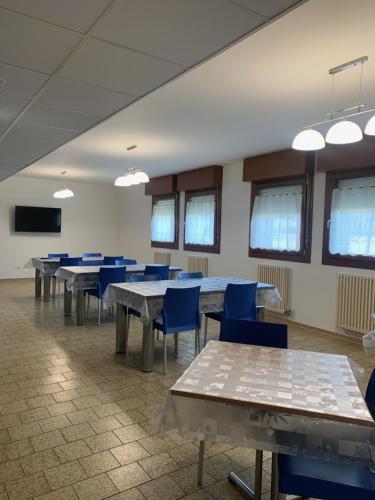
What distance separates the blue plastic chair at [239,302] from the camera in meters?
3.91

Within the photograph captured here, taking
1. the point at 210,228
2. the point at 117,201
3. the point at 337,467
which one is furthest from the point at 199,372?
the point at 117,201

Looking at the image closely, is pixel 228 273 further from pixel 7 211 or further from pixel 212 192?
pixel 7 211

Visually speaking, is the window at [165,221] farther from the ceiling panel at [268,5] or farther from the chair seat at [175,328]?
the ceiling panel at [268,5]

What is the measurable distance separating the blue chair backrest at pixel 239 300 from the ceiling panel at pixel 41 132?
2396 mm

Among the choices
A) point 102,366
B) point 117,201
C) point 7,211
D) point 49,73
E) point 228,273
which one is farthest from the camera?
point 117,201

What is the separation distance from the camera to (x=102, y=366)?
372cm

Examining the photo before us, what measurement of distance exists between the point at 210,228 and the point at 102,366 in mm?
4245

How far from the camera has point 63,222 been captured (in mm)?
10055

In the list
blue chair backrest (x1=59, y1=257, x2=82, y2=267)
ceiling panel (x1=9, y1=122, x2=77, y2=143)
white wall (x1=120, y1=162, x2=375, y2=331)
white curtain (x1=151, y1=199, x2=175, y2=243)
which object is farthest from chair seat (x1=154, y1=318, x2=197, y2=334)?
white curtain (x1=151, y1=199, x2=175, y2=243)

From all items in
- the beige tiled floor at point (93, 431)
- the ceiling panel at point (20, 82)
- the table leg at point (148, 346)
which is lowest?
the beige tiled floor at point (93, 431)

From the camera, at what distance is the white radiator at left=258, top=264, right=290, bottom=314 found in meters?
5.71

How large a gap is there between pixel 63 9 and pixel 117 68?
657mm

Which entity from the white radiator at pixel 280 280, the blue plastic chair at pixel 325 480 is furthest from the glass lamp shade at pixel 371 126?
the white radiator at pixel 280 280

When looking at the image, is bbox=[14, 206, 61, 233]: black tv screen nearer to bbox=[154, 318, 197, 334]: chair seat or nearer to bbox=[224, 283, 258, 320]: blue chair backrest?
bbox=[154, 318, 197, 334]: chair seat
